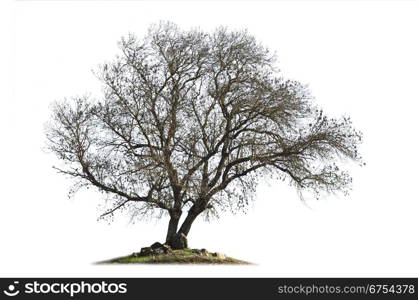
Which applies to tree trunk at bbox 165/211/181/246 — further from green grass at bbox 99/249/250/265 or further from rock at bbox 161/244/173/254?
green grass at bbox 99/249/250/265

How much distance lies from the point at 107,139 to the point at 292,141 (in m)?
5.43

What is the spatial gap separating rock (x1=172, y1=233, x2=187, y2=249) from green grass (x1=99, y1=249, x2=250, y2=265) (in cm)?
24

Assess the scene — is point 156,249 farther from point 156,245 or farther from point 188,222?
point 188,222

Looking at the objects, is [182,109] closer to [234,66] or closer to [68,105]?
[234,66]

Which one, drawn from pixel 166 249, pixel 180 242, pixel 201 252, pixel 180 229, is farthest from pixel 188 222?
pixel 166 249

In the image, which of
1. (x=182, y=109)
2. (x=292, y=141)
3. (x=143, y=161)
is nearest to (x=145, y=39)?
(x=182, y=109)

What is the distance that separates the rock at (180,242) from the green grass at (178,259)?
24 cm

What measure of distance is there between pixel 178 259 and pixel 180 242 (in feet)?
3.30

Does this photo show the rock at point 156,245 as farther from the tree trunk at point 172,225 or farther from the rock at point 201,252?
the rock at point 201,252

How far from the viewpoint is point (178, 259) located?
848 inches

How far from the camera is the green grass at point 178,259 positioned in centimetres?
2152

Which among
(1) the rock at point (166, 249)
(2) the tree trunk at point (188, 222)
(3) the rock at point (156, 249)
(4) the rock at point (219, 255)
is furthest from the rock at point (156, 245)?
(4) the rock at point (219, 255)

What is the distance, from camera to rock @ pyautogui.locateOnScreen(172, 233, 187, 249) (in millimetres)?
22469

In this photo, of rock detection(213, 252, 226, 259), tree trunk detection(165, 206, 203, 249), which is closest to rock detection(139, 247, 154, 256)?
tree trunk detection(165, 206, 203, 249)
